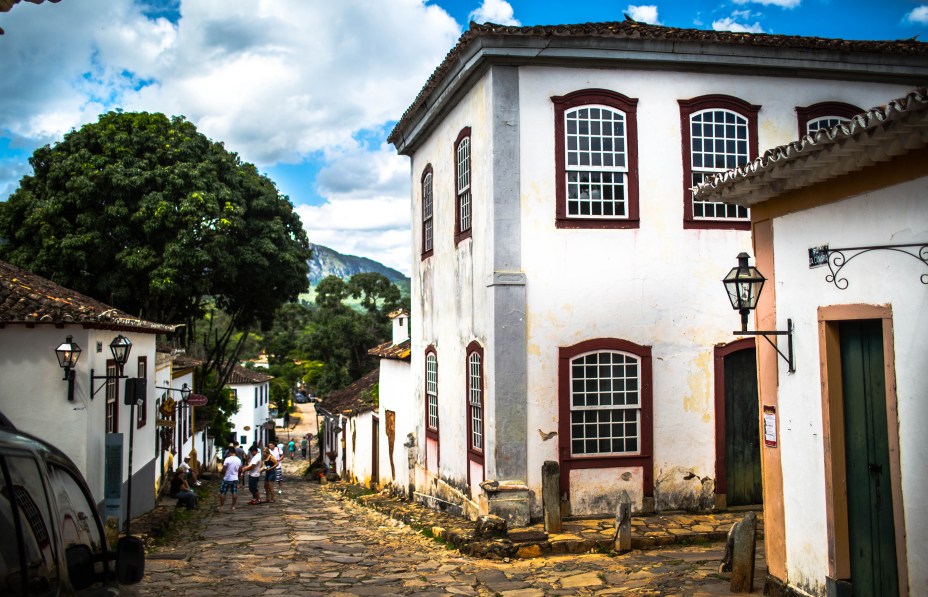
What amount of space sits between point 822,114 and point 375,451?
1684 centimetres

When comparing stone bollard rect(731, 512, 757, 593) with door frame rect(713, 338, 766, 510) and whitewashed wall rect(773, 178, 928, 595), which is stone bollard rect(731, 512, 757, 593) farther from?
door frame rect(713, 338, 766, 510)

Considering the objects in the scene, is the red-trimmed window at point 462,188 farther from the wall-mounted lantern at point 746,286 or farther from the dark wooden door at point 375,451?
the dark wooden door at point 375,451

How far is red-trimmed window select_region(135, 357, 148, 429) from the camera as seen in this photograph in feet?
57.4

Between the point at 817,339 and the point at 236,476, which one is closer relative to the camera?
the point at 817,339

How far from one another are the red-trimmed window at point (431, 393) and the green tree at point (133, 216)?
9201 mm

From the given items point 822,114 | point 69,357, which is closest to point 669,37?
point 822,114

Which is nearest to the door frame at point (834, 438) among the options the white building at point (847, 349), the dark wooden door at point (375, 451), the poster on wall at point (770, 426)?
the white building at point (847, 349)

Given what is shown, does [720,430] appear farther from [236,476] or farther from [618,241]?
[236,476]

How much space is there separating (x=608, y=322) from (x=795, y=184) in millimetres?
5341

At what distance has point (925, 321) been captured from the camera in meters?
5.94

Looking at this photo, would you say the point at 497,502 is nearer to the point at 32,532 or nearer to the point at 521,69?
the point at 521,69

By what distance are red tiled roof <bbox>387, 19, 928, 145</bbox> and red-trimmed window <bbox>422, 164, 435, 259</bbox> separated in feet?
10.9

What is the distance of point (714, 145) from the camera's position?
1303 cm

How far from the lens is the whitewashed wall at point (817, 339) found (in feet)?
19.7
